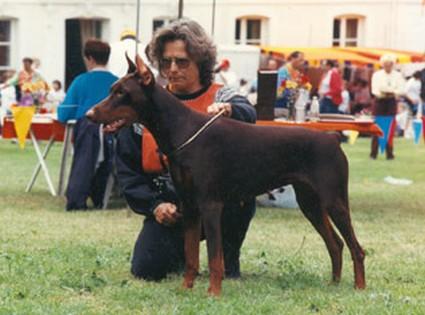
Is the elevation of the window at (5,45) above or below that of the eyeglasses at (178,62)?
below

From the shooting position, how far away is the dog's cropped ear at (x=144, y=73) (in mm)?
6133

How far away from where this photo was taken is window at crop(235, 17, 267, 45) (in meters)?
34.1

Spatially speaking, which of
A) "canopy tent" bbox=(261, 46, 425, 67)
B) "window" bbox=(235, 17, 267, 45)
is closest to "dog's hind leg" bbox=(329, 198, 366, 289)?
"canopy tent" bbox=(261, 46, 425, 67)

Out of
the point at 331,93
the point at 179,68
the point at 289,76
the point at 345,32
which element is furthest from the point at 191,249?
the point at 345,32

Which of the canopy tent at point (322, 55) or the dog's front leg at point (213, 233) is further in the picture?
the canopy tent at point (322, 55)

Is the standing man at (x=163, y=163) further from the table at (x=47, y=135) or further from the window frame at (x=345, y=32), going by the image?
the window frame at (x=345, y=32)

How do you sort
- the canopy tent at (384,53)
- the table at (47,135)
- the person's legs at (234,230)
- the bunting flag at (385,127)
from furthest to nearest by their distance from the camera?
the canopy tent at (384,53) → the bunting flag at (385,127) → the table at (47,135) → the person's legs at (234,230)

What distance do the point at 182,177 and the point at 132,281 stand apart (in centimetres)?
93

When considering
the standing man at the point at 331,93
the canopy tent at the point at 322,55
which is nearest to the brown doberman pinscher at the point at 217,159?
the standing man at the point at 331,93

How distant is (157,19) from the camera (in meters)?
27.1

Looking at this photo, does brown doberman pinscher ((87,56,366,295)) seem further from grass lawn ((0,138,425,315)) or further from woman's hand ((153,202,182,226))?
grass lawn ((0,138,425,315))

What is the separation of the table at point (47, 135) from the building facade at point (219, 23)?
11974 mm

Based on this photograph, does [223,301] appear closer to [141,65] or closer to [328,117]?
[141,65]

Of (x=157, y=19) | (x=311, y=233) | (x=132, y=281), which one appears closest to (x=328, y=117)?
(x=311, y=233)
